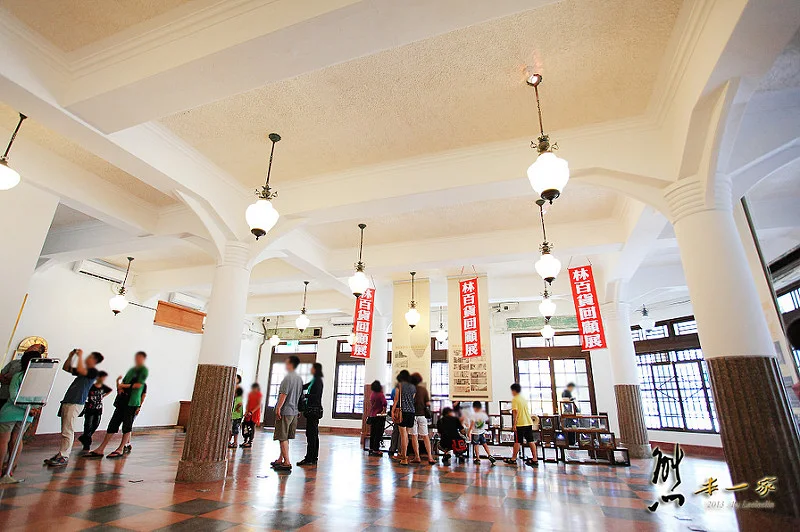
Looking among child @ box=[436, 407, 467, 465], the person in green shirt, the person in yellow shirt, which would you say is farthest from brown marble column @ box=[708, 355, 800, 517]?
the person in green shirt

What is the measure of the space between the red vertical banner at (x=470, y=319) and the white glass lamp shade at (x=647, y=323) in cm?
562

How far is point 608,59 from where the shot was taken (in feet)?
12.3

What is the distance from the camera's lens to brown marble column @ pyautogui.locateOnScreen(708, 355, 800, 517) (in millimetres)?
3145

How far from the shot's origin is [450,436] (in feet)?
23.4

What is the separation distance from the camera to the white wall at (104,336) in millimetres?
8695

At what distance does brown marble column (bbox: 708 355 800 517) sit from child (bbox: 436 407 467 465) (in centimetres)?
431

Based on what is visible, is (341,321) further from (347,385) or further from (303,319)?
(303,319)

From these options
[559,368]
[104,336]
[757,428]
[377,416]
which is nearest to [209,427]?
[377,416]

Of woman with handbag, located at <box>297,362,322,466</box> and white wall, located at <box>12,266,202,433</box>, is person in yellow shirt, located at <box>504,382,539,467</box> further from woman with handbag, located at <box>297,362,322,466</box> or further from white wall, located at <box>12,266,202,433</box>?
white wall, located at <box>12,266,202,433</box>

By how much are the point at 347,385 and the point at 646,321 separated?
990cm

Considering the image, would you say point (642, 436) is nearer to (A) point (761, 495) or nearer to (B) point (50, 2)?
(A) point (761, 495)

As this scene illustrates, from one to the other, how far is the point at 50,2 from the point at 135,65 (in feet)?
2.42

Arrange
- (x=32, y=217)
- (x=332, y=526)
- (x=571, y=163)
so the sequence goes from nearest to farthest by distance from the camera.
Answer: (x=332, y=526)
(x=571, y=163)
(x=32, y=217)

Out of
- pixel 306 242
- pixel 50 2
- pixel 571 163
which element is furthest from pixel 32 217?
pixel 571 163
